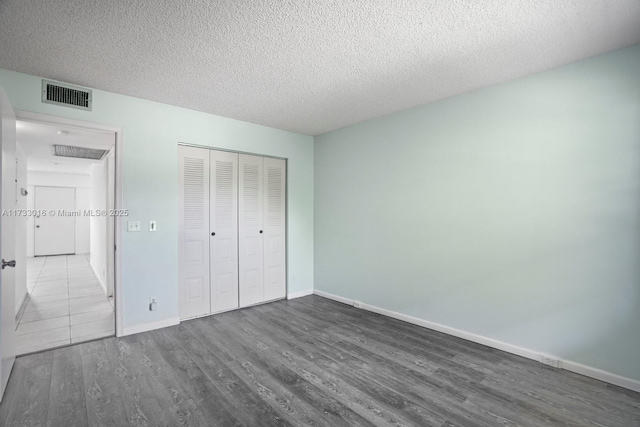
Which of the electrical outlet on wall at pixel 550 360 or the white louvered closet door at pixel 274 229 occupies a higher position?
the white louvered closet door at pixel 274 229

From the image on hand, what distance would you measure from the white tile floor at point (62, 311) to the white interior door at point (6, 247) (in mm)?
754

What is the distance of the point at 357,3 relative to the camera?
1.83m

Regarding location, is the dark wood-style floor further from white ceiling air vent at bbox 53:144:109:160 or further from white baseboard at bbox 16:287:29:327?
white ceiling air vent at bbox 53:144:109:160

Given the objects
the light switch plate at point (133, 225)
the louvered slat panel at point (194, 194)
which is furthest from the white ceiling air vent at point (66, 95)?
the light switch plate at point (133, 225)

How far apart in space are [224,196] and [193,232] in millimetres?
628

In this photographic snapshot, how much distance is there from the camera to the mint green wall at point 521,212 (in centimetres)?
232

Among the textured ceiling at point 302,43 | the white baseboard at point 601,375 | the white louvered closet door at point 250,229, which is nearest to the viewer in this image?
the textured ceiling at point 302,43

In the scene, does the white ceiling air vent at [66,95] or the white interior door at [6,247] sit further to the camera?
the white ceiling air vent at [66,95]

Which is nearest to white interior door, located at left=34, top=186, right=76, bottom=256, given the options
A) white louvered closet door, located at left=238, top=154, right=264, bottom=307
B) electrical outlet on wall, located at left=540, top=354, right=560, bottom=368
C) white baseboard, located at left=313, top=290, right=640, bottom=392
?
white louvered closet door, located at left=238, top=154, right=264, bottom=307

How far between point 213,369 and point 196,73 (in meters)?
2.64

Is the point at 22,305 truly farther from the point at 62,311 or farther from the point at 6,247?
the point at 6,247

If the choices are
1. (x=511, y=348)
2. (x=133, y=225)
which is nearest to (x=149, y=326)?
(x=133, y=225)

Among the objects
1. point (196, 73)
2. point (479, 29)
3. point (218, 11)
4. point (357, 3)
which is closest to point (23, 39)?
point (196, 73)

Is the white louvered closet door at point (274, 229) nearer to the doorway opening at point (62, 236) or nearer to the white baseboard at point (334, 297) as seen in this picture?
the white baseboard at point (334, 297)
